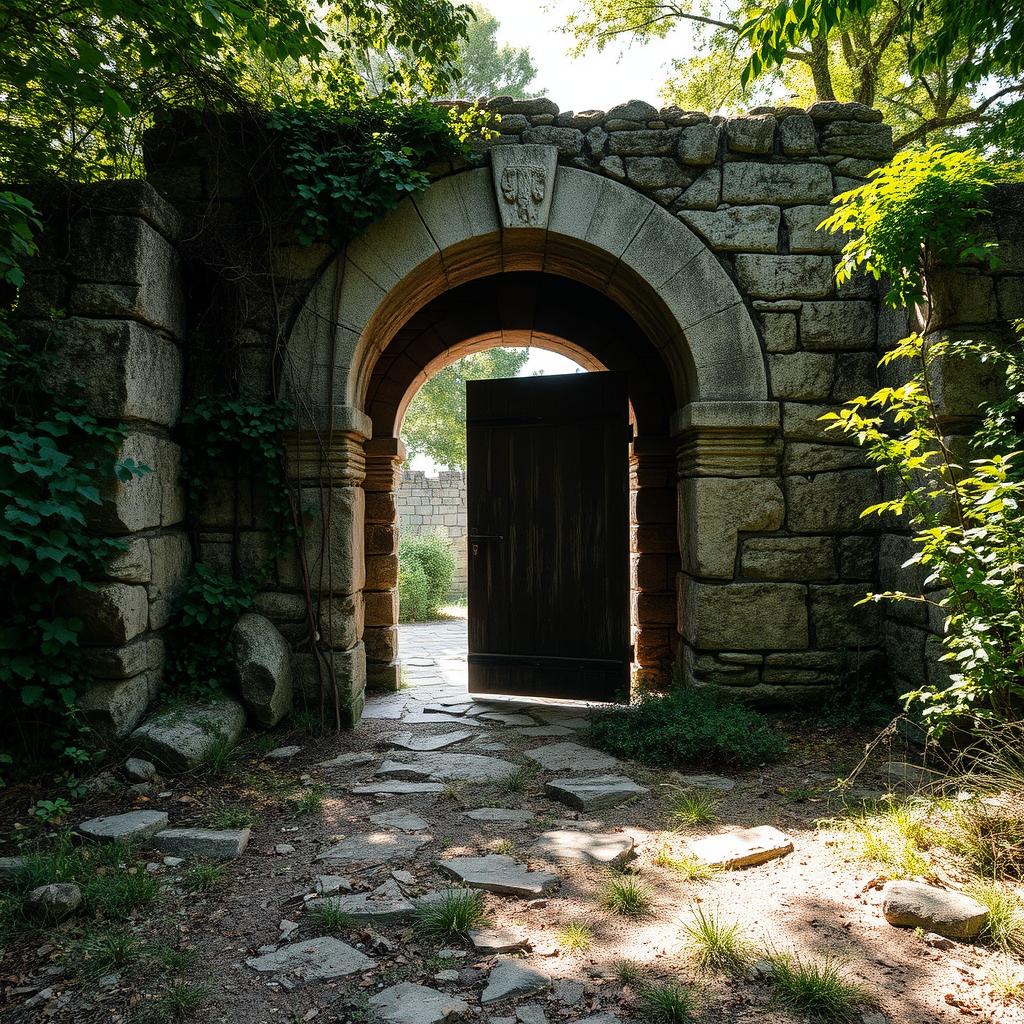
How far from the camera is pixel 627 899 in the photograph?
2.02 meters

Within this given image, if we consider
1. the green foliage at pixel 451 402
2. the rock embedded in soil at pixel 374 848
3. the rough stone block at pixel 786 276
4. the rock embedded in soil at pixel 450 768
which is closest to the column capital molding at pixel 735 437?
the rough stone block at pixel 786 276

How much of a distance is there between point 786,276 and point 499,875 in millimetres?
3341

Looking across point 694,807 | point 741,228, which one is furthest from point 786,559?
point 741,228

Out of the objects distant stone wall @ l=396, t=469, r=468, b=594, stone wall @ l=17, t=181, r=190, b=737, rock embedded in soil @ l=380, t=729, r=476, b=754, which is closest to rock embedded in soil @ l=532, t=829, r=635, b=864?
rock embedded in soil @ l=380, t=729, r=476, b=754

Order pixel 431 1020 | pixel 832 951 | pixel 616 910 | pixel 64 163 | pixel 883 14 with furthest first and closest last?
pixel 883 14 → pixel 64 163 → pixel 616 910 → pixel 832 951 → pixel 431 1020

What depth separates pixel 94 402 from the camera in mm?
3092

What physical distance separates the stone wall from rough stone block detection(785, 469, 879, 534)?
3355 millimetres

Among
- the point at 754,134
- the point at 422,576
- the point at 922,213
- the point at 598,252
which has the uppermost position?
the point at 754,134

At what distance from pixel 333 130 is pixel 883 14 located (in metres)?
7.56

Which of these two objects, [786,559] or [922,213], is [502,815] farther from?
[922,213]

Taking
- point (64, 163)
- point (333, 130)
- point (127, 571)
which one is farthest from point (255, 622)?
point (333, 130)

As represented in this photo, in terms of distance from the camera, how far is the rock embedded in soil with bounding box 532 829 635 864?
7.69 ft

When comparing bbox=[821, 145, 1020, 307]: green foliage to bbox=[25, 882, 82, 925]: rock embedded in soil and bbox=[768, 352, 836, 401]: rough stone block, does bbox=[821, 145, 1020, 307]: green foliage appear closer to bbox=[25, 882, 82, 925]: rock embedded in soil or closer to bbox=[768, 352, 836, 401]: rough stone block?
bbox=[768, 352, 836, 401]: rough stone block

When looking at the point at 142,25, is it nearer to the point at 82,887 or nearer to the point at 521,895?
the point at 82,887
